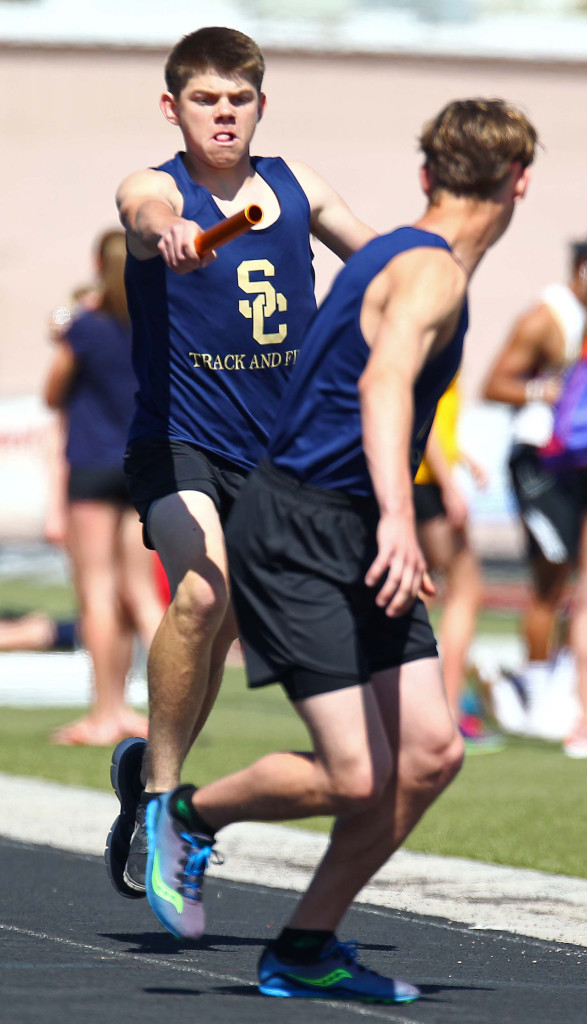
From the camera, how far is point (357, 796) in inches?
148

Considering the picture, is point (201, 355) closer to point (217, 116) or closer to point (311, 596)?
point (217, 116)

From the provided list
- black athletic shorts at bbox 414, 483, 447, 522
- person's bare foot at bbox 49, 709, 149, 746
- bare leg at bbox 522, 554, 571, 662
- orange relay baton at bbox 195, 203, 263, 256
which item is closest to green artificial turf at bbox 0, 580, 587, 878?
person's bare foot at bbox 49, 709, 149, 746

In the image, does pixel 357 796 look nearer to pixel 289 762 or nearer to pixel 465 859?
pixel 289 762

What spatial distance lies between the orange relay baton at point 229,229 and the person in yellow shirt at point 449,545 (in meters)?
4.14

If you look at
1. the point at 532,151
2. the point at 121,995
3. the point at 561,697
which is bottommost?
the point at 561,697

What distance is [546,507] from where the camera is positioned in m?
A: 8.41

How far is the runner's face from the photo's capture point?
4.74m

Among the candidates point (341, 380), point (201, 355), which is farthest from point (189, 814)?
Result: point (201, 355)

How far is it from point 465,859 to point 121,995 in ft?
6.76

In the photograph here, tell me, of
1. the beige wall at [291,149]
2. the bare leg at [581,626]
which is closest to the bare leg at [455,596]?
the bare leg at [581,626]

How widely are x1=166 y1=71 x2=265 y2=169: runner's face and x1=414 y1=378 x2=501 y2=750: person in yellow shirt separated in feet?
11.0

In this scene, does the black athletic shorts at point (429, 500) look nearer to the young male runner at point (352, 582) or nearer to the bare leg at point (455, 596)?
the bare leg at point (455, 596)

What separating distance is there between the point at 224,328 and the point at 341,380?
2.99 ft

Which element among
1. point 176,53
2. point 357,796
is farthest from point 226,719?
point 357,796
